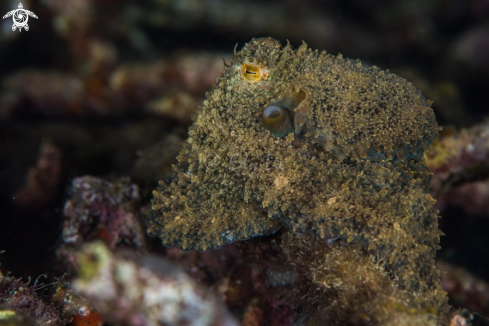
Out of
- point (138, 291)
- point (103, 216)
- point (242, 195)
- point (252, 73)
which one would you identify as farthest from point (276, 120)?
point (103, 216)

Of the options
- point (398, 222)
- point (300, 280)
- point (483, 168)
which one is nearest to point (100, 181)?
point (300, 280)

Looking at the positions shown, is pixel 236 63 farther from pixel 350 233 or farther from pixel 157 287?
pixel 157 287

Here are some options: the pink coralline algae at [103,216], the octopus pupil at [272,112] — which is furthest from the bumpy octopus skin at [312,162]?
the pink coralline algae at [103,216]

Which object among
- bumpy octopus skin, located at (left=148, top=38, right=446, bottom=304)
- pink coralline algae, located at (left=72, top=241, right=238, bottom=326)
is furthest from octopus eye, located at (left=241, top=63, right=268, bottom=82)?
pink coralline algae, located at (left=72, top=241, right=238, bottom=326)

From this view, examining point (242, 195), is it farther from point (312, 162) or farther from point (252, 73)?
point (252, 73)

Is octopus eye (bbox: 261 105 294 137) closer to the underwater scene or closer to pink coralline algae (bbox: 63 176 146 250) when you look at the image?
the underwater scene

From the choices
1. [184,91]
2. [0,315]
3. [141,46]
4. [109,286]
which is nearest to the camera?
[109,286]

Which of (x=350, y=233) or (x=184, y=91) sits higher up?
(x=184, y=91)

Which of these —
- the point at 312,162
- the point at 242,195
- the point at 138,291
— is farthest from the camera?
the point at 242,195
